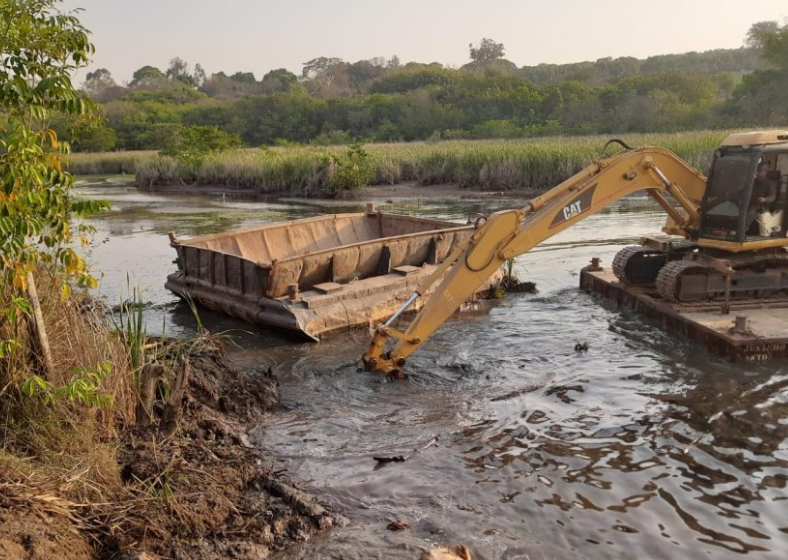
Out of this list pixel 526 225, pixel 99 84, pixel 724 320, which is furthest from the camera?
pixel 99 84

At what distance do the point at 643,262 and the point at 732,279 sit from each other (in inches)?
59.2

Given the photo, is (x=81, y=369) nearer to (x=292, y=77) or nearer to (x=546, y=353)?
(x=546, y=353)

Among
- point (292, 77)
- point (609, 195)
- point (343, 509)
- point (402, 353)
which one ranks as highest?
point (292, 77)

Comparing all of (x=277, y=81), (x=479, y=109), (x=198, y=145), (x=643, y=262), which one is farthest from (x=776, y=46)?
(x=277, y=81)

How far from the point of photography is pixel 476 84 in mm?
74188

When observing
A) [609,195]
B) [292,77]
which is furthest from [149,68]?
[609,195]

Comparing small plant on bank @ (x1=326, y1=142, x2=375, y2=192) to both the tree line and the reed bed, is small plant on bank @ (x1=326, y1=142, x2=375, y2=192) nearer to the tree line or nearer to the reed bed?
the reed bed

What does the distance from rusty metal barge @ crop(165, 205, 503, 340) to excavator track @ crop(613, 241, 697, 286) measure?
6.65 feet

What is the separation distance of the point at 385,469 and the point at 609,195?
496 cm

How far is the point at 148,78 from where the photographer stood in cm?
11925

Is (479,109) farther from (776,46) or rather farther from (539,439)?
(539,439)

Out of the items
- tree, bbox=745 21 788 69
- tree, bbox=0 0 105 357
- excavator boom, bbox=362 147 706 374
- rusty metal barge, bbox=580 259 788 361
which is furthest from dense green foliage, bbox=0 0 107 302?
tree, bbox=745 21 788 69

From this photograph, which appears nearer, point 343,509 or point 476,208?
point 343,509

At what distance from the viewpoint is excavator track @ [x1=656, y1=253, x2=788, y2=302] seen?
9664mm
